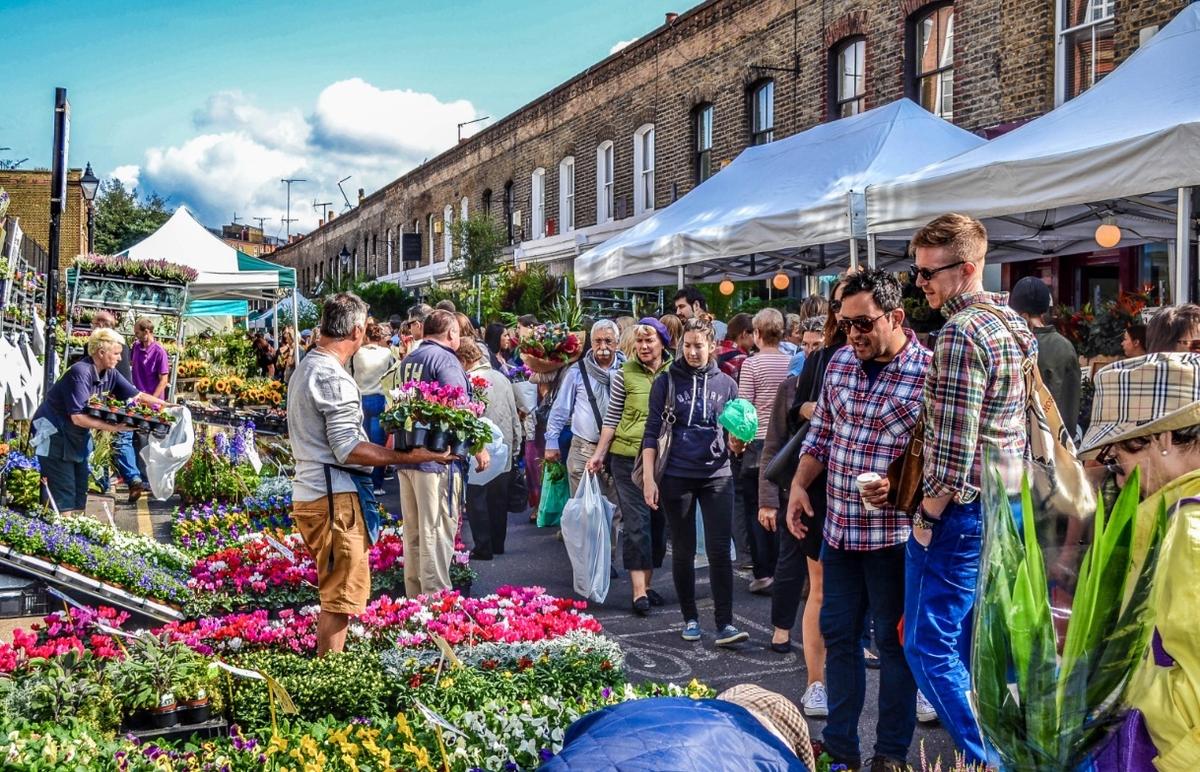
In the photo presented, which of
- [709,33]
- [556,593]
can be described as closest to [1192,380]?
[556,593]

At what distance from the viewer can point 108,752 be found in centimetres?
350

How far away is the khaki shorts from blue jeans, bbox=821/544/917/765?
2.23 m

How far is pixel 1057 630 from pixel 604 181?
79.7ft

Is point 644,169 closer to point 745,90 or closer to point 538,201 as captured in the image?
point 745,90

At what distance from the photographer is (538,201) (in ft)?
98.6

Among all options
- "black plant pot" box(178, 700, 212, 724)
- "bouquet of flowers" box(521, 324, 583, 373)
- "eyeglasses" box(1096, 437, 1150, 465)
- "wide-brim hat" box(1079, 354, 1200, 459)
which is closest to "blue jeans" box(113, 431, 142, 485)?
"bouquet of flowers" box(521, 324, 583, 373)

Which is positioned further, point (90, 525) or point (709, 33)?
point (709, 33)

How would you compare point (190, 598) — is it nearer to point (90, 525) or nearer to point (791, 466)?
point (90, 525)

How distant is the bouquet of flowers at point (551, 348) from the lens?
988 cm

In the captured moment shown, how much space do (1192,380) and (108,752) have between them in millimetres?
3443

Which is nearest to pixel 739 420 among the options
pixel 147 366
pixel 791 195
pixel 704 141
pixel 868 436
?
pixel 868 436

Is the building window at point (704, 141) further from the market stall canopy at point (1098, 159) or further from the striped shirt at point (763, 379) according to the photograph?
the striped shirt at point (763, 379)

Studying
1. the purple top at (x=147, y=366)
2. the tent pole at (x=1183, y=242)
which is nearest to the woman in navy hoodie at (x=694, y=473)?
the tent pole at (x=1183, y=242)

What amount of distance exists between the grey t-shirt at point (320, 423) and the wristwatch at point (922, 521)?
263 cm
